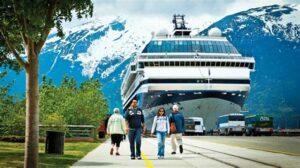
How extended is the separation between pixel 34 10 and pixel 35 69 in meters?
1.68

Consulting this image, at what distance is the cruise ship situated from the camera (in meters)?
74.6

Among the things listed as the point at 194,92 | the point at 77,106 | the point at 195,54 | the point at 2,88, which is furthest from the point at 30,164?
the point at 195,54

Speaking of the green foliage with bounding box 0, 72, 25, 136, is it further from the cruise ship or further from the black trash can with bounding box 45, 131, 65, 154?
the cruise ship

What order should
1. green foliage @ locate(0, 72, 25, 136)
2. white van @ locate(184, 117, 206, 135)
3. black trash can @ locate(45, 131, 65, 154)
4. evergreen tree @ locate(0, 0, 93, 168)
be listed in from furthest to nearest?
white van @ locate(184, 117, 206, 135)
green foliage @ locate(0, 72, 25, 136)
black trash can @ locate(45, 131, 65, 154)
evergreen tree @ locate(0, 0, 93, 168)

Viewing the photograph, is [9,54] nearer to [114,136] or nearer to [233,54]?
[114,136]

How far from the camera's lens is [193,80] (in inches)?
2963

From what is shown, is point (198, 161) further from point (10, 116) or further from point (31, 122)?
point (10, 116)

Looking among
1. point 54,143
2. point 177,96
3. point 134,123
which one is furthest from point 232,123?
point 134,123

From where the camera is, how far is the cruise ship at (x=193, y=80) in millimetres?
74625

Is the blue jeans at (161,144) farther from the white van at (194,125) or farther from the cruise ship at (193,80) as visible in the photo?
the white van at (194,125)

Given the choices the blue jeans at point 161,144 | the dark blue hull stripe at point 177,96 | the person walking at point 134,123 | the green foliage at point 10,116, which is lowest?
the blue jeans at point 161,144

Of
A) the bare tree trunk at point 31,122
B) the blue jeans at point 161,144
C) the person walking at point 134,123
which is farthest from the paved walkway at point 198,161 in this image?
the bare tree trunk at point 31,122

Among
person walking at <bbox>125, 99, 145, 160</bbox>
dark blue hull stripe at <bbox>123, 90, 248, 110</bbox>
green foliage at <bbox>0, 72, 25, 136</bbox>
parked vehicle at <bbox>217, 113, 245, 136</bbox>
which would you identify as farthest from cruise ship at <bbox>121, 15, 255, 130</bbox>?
person walking at <bbox>125, 99, 145, 160</bbox>

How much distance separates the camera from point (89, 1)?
12500 mm
